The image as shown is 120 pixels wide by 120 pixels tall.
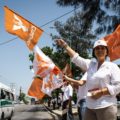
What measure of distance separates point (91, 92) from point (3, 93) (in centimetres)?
1454

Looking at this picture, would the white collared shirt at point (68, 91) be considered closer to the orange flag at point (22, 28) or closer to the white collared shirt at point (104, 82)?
the orange flag at point (22, 28)

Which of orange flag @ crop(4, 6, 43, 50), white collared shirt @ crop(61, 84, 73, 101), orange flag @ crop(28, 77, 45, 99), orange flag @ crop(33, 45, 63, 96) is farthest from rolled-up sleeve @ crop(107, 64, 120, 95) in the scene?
white collared shirt @ crop(61, 84, 73, 101)

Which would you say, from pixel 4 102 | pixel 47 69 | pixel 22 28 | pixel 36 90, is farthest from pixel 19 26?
pixel 4 102

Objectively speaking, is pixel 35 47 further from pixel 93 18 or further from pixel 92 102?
pixel 93 18

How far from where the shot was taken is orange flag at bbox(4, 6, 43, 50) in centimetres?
929

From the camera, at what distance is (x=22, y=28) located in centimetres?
940

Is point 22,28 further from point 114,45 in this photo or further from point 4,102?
point 4,102

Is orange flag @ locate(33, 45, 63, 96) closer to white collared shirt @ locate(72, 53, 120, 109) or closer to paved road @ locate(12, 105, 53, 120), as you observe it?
white collared shirt @ locate(72, 53, 120, 109)

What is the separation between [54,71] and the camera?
31.0 ft

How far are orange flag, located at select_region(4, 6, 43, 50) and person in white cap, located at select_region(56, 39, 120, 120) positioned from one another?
3623 millimetres

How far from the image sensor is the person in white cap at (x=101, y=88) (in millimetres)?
5605

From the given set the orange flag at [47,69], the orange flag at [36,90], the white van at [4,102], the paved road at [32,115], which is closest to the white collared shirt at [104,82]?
the orange flag at [47,69]

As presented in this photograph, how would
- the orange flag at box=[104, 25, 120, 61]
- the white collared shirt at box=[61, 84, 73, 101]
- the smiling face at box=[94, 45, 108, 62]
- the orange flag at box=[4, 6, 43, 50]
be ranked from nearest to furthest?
1. the smiling face at box=[94, 45, 108, 62]
2. the orange flag at box=[4, 6, 43, 50]
3. the orange flag at box=[104, 25, 120, 61]
4. the white collared shirt at box=[61, 84, 73, 101]

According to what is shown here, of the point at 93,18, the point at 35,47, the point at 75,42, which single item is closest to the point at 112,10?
the point at 93,18
